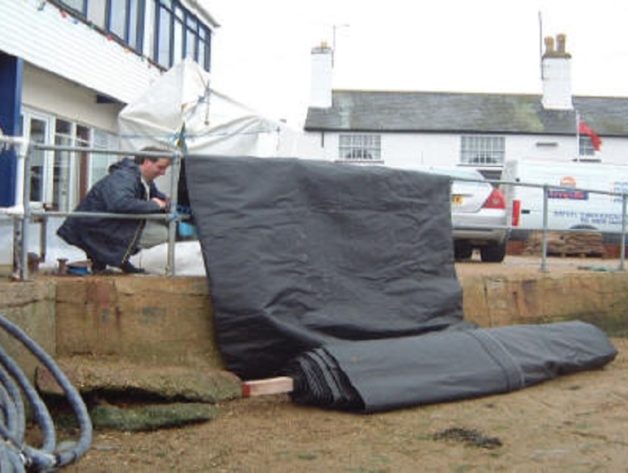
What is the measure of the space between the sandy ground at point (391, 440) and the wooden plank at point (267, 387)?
0.52 ft

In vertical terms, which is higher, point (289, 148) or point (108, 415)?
point (289, 148)

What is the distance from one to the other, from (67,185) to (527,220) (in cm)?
1043

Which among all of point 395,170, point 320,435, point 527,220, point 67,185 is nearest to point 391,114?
point 527,220

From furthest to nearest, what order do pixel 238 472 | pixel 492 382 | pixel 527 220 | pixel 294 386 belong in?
pixel 527 220 → pixel 492 382 → pixel 294 386 → pixel 238 472

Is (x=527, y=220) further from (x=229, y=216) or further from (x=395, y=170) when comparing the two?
(x=229, y=216)

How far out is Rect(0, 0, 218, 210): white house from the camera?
12469 mm

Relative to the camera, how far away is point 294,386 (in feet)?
19.6

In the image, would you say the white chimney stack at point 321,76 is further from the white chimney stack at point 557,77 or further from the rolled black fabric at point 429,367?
the rolled black fabric at point 429,367

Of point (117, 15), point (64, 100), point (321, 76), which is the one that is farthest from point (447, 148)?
point (64, 100)

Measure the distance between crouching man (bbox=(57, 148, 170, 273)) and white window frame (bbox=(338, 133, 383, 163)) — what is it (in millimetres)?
23592

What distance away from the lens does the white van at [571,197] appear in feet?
62.8

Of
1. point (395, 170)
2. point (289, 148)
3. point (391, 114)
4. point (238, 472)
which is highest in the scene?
point (391, 114)

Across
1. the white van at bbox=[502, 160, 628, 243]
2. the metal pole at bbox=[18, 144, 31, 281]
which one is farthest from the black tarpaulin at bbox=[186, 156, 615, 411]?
the white van at bbox=[502, 160, 628, 243]

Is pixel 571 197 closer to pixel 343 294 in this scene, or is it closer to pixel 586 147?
pixel 586 147
